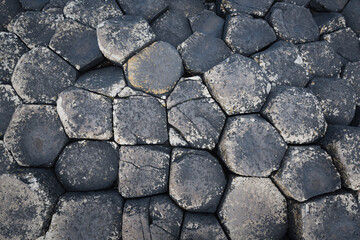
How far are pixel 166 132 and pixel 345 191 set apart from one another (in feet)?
3.49

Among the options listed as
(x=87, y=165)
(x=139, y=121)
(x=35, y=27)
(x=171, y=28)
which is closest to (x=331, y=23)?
(x=171, y=28)

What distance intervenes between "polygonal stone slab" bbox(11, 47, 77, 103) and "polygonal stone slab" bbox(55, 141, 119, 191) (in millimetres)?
352

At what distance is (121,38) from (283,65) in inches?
40.3

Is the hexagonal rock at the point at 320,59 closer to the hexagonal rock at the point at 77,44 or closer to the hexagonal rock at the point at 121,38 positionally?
the hexagonal rock at the point at 121,38

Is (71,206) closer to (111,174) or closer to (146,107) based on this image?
(111,174)

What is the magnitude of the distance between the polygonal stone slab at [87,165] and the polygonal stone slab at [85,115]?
0.20 feet

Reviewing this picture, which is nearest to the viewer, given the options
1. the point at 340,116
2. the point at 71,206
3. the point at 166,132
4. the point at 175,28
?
the point at 71,206

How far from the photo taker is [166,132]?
1356 mm

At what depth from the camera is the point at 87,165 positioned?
1.31m

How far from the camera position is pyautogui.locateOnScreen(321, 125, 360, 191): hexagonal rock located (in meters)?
1.30

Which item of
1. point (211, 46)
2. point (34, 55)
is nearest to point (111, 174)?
point (34, 55)

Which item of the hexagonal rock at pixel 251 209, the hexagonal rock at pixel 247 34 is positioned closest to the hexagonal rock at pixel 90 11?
the hexagonal rock at pixel 247 34

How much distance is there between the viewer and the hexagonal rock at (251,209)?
128 cm

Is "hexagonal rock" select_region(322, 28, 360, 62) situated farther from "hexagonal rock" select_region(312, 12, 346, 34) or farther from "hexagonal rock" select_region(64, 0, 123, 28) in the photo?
"hexagonal rock" select_region(64, 0, 123, 28)
